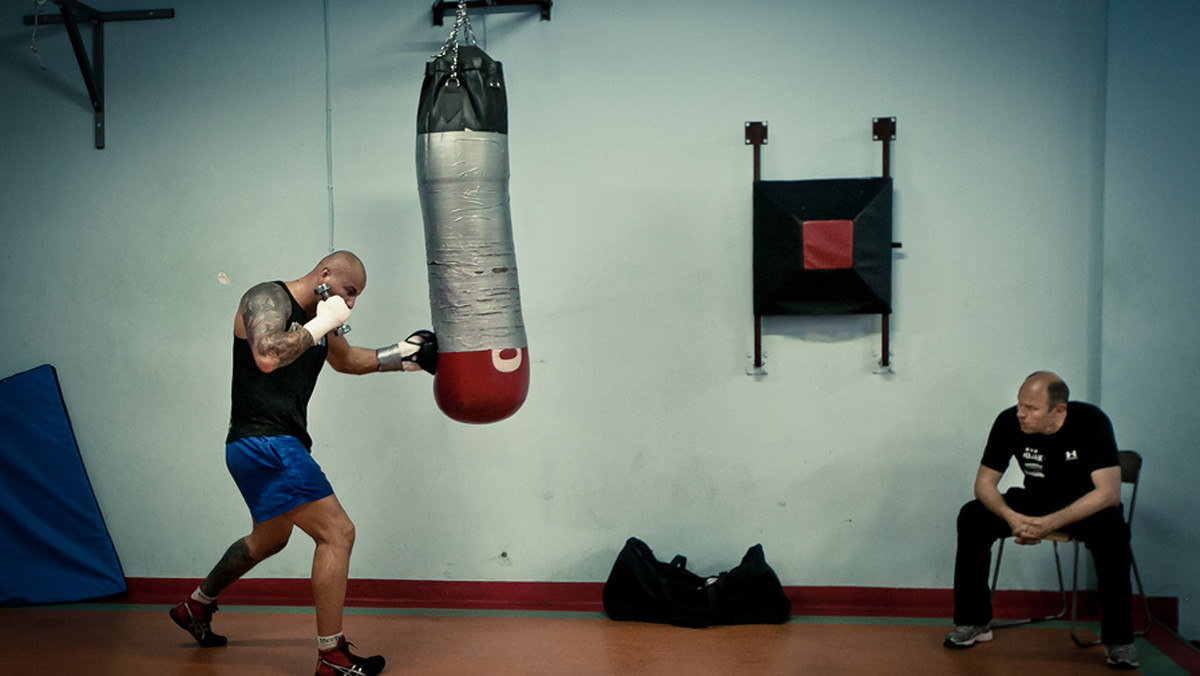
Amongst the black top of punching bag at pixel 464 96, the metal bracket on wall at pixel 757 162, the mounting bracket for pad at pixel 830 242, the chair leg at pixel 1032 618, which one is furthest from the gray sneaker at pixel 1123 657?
the black top of punching bag at pixel 464 96

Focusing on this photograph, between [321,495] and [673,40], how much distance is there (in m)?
2.14

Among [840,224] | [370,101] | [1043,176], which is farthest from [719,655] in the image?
[370,101]

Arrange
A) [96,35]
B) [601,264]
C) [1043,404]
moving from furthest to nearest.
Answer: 1. [96,35]
2. [601,264]
3. [1043,404]

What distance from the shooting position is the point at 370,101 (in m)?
3.85

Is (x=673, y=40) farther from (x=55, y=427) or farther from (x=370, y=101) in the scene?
(x=55, y=427)

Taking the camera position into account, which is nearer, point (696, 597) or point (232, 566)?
point (232, 566)

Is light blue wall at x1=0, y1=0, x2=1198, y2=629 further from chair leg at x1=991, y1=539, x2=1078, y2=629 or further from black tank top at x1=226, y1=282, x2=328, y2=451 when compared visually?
black tank top at x1=226, y1=282, x2=328, y2=451

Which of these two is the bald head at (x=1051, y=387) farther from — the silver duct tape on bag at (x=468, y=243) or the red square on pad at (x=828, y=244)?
the silver duct tape on bag at (x=468, y=243)

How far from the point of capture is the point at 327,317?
2809mm

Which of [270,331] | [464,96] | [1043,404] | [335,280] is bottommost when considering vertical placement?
[1043,404]

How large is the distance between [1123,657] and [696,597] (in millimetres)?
1381

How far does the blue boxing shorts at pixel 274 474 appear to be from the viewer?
2910 mm

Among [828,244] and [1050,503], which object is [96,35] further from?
[1050,503]

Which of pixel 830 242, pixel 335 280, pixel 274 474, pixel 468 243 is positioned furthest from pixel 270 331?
pixel 830 242
